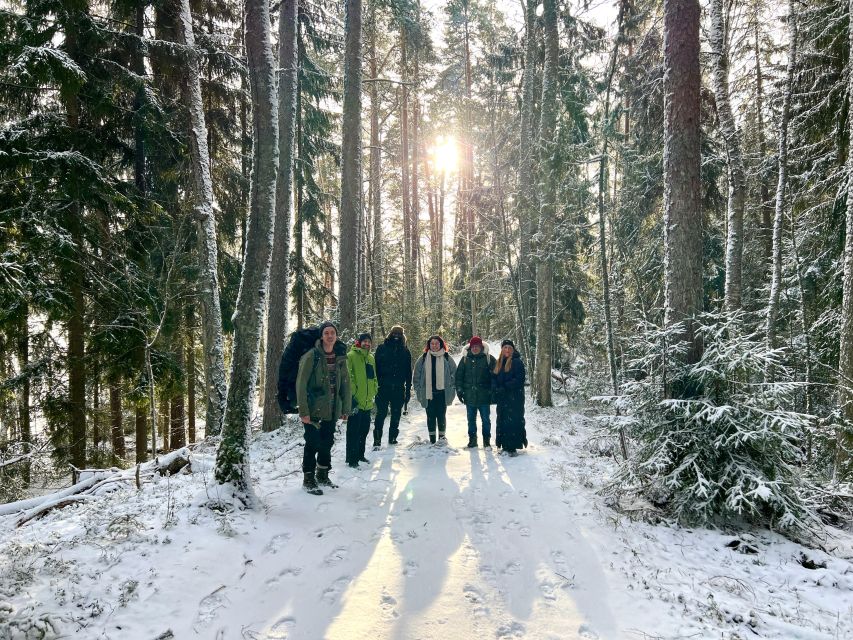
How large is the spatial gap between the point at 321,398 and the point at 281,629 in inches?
116

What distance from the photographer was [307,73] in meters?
12.9

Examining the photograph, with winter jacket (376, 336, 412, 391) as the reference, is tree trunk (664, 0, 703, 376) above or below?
above

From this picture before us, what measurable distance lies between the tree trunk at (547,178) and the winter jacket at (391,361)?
555 centimetres

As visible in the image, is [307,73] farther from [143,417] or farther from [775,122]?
[775,122]

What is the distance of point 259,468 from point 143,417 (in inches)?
241

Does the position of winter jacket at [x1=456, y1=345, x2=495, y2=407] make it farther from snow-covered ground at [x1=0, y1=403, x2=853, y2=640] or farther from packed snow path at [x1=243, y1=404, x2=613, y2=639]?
snow-covered ground at [x1=0, y1=403, x2=853, y2=640]

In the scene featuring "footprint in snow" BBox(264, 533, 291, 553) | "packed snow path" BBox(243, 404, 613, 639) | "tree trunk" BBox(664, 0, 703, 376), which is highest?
"tree trunk" BBox(664, 0, 703, 376)

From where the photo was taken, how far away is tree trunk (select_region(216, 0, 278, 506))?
214 inches

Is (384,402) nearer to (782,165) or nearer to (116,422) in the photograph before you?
(116,422)

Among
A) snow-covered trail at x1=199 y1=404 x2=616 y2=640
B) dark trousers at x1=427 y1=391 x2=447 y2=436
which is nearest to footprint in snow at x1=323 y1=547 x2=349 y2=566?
snow-covered trail at x1=199 y1=404 x2=616 y2=640

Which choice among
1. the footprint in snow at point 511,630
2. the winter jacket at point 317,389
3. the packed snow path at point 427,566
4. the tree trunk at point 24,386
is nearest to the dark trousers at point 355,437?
the packed snow path at point 427,566

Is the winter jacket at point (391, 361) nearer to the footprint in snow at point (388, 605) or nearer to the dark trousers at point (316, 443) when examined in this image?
the dark trousers at point (316, 443)

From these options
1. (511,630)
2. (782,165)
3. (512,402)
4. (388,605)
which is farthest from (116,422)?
(782,165)

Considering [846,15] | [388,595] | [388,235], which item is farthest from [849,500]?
[388,235]
